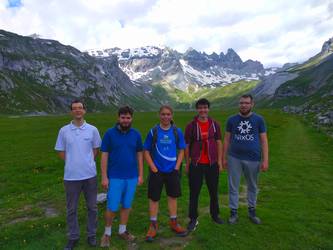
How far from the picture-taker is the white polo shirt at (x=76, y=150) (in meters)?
10.8

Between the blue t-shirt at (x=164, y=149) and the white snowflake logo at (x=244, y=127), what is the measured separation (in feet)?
8.93

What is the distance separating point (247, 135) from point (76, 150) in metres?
6.49

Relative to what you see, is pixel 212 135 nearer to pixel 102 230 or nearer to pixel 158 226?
pixel 158 226

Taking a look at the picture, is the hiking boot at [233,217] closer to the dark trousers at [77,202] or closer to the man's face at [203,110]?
the man's face at [203,110]

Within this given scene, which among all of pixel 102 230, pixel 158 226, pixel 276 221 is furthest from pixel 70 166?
pixel 276 221

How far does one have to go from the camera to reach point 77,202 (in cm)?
1109

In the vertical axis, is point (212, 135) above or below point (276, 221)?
above

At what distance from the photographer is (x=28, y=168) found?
2642cm

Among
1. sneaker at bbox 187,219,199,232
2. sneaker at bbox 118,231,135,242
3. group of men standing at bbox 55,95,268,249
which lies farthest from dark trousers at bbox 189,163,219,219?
sneaker at bbox 118,231,135,242

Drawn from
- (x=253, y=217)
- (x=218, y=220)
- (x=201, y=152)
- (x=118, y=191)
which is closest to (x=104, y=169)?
(x=118, y=191)

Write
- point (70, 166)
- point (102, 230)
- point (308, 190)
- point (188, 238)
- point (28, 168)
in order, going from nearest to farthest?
point (70, 166) → point (188, 238) → point (102, 230) → point (308, 190) → point (28, 168)

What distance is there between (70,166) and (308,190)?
46.4ft

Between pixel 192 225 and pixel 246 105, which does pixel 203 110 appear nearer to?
pixel 246 105

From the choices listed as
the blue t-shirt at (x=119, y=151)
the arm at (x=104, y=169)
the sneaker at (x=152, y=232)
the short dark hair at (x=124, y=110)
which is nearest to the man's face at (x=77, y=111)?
the blue t-shirt at (x=119, y=151)
